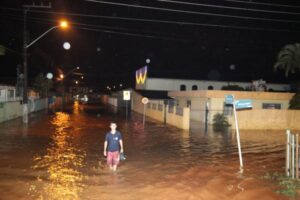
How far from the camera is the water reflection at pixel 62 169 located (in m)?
9.01

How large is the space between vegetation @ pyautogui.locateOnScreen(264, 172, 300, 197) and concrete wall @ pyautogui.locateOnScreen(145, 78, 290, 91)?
39.7 m

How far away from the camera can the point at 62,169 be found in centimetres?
1171

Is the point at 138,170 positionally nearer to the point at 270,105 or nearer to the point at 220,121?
the point at 220,121

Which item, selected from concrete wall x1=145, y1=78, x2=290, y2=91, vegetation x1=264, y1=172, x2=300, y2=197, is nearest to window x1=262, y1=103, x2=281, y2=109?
concrete wall x1=145, y1=78, x2=290, y2=91

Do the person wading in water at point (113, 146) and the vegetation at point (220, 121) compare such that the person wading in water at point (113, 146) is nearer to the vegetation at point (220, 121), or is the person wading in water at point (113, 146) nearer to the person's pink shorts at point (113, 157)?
the person's pink shorts at point (113, 157)

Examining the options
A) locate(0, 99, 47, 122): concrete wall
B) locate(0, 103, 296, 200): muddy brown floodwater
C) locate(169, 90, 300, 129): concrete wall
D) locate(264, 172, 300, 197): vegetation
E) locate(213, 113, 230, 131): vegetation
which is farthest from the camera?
locate(213, 113, 230, 131): vegetation

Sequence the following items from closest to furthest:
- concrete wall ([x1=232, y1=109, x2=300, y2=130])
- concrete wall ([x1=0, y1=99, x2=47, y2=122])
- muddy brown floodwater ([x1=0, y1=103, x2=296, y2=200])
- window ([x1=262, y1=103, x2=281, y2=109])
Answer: muddy brown floodwater ([x1=0, y1=103, x2=296, y2=200]), concrete wall ([x1=232, y1=109, x2=300, y2=130]), concrete wall ([x1=0, y1=99, x2=47, y2=122]), window ([x1=262, y1=103, x2=281, y2=109])

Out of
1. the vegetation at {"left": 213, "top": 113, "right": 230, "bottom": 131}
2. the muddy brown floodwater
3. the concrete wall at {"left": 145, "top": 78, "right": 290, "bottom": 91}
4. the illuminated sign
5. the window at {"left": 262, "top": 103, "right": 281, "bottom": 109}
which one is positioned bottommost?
the muddy brown floodwater

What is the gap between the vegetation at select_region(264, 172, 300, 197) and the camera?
9.28 meters

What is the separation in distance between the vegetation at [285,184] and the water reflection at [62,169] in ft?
16.3

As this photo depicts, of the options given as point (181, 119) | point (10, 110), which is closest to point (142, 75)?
point (10, 110)

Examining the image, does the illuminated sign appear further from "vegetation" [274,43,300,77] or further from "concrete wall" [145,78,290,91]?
"vegetation" [274,43,300,77]

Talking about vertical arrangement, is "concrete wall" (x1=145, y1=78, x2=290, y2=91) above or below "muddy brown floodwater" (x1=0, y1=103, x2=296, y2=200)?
above

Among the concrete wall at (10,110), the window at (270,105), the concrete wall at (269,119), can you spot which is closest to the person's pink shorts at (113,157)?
the concrete wall at (269,119)
